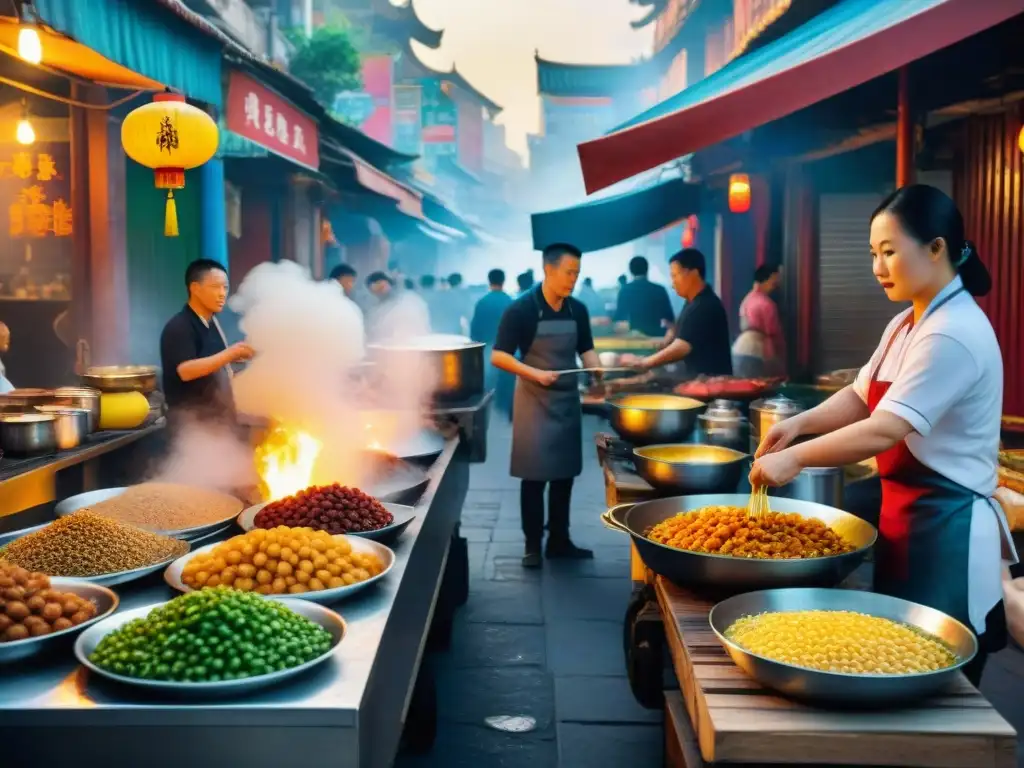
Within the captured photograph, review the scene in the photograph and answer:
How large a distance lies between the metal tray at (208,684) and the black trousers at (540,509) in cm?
414

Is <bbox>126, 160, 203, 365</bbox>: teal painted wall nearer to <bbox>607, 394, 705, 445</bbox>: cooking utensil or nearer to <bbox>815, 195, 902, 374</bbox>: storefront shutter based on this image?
<bbox>607, 394, 705, 445</bbox>: cooking utensil

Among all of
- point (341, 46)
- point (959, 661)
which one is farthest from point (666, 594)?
point (341, 46)

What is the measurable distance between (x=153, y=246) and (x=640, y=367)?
6.97 metres

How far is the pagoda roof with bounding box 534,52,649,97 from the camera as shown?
25.0m

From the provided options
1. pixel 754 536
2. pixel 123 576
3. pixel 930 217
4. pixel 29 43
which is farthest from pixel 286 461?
pixel 930 217

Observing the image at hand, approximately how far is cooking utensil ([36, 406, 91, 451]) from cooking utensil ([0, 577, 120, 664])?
90.3 inches

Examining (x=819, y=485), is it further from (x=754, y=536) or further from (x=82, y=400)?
(x=82, y=400)

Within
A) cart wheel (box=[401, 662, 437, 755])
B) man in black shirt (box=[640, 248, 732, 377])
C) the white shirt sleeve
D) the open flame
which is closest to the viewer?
the white shirt sleeve

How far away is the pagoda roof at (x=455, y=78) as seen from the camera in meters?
35.3

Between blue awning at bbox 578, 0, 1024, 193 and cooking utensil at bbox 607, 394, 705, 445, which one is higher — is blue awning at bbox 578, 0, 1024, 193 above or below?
above

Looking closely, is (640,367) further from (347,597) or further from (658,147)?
(347,597)

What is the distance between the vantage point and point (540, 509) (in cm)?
662

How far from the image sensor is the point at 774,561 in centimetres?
250

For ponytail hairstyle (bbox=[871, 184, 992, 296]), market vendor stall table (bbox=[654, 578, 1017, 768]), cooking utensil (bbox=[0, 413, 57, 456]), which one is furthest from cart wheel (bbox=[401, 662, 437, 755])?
ponytail hairstyle (bbox=[871, 184, 992, 296])
